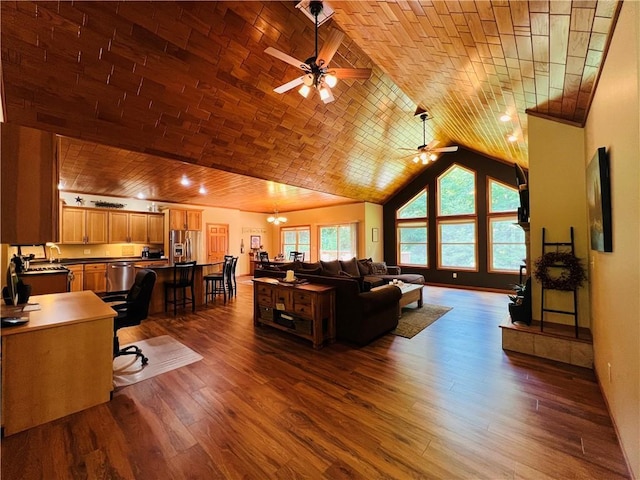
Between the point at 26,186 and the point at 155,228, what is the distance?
6.80 m

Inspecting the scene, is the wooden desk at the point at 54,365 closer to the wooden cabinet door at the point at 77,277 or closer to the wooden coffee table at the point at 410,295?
the wooden coffee table at the point at 410,295

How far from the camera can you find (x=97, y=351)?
229 cm

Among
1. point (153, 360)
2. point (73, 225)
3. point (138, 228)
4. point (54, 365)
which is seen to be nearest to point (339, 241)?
point (138, 228)

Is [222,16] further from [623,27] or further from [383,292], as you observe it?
[383,292]

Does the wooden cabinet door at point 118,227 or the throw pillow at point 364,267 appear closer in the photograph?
the throw pillow at point 364,267

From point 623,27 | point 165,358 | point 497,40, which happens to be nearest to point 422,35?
point 497,40

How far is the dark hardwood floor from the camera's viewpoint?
5.27 ft

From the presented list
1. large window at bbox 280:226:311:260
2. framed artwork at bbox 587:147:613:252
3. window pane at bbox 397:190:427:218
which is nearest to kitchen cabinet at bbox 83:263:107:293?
large window at bbox 280:226:311:260

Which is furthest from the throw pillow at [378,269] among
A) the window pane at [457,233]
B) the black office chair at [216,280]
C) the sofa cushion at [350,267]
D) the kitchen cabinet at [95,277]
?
the kitchen cabinet at [95,277]

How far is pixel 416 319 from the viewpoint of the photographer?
15.0 ft

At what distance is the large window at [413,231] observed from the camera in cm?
855

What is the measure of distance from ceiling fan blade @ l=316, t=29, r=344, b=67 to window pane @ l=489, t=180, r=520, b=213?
21.0 ft

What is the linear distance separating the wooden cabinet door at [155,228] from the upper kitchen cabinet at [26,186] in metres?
6.65

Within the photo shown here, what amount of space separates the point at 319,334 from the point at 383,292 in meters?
1.06
